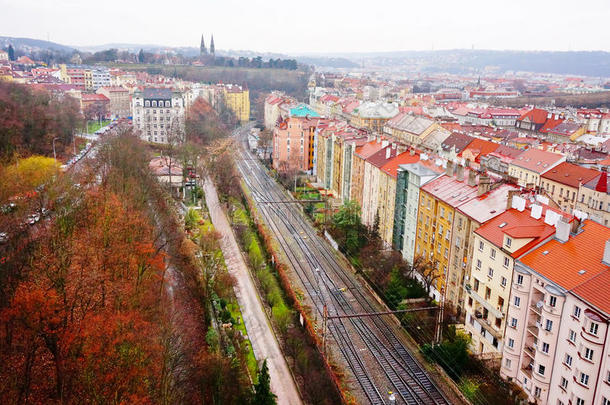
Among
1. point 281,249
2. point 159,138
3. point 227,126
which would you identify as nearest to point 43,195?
point 281,249

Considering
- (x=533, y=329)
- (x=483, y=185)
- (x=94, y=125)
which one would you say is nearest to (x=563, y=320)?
(x=533, y=329)

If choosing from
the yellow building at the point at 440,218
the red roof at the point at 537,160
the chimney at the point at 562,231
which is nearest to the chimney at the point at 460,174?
the yellow building at the point at 440,218

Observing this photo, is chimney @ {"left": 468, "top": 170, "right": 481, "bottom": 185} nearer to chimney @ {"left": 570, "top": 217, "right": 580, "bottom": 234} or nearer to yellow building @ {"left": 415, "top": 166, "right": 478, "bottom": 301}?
yellow building @ {"left": 415, "top": 166, "right": 478, "bottom": 301}

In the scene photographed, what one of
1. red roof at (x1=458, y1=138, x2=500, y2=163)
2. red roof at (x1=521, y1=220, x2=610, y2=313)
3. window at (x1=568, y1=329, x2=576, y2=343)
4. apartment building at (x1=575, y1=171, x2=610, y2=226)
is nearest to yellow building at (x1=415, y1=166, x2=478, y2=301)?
red roof at (x1=521, y1=220, x2=610, y2=313)

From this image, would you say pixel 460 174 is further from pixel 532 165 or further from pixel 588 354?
pixel 532 165

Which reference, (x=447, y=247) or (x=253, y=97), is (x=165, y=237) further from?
(x=253, y=97)

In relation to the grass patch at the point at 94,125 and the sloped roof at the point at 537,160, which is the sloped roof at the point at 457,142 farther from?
the grass patch at the point at 94,125
